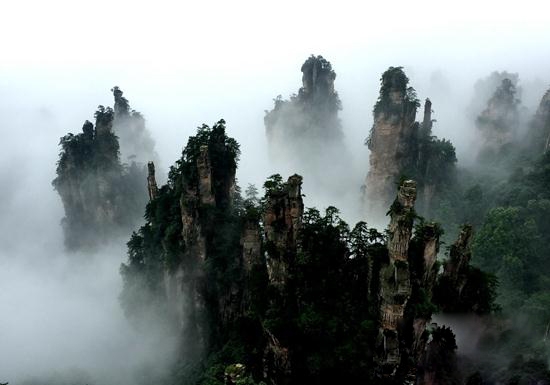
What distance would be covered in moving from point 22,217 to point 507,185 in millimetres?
92249

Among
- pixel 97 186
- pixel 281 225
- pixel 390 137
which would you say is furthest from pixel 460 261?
pixel 97 186

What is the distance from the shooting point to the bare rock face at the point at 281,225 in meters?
37.7

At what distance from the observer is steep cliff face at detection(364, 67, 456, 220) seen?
69.0 m

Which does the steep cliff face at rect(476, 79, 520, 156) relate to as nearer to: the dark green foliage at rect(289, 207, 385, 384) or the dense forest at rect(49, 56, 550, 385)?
the dense forest at rect(49, 56, 550, 385)

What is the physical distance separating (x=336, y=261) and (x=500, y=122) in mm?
61331

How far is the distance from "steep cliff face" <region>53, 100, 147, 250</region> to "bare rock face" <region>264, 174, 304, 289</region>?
4497cm

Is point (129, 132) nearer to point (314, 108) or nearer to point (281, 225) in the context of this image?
point (314, 108)

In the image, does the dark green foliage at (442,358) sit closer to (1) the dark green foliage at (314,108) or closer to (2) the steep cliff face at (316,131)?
(2) the steep cliff face at (316,131)

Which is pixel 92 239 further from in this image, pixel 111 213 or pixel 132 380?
pixel 132 380

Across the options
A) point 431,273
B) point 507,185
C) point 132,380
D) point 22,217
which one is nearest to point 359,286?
point 431,273

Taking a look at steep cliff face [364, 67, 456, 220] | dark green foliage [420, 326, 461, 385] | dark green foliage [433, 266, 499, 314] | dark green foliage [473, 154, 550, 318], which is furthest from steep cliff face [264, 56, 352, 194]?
dark green foliage [420, 326, 461, 385]

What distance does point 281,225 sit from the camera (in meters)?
37.9

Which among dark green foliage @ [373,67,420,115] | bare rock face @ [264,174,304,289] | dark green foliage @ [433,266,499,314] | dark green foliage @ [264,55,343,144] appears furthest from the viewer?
dark green foliage @ [264,55,343,144]

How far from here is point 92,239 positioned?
80.9 m
